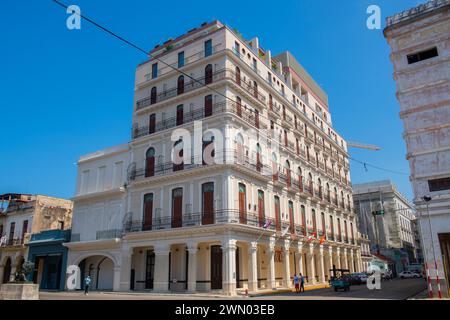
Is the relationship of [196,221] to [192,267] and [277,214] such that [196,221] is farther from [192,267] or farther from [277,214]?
[277,214]

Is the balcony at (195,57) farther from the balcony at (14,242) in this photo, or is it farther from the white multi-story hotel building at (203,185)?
the balcony at (14,242)

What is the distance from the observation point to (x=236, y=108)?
30703 mm

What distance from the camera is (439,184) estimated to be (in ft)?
72.2

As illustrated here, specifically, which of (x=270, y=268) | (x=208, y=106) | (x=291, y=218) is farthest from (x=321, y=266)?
(x=208, y=106)

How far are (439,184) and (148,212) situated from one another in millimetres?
21549

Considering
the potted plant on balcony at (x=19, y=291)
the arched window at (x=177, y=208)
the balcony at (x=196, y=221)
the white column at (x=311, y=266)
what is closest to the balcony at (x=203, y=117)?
the arched window at (x=177, y=208)

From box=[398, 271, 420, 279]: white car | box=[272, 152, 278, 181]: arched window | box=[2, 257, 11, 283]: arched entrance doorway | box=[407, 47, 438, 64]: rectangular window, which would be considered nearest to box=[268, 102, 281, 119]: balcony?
box=[272, 152, 278, 181]: arched window

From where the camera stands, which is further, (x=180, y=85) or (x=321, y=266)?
(x=321, y=266)

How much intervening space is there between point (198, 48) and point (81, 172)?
17.3 m

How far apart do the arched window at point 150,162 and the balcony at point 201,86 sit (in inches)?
191

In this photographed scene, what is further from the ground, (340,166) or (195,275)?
(340,166)

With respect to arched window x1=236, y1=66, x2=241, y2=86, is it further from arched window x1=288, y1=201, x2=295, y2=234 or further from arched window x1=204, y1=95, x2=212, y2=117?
arched window x1=288, y1=201, x2=295, y2=234
